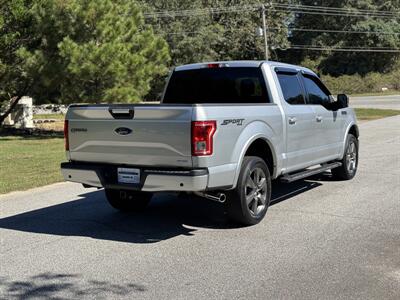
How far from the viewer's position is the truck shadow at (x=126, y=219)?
663 centimetres

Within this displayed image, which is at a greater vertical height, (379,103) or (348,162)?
(348,162)

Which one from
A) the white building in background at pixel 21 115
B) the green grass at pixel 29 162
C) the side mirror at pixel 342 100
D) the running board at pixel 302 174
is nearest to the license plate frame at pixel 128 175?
the running board at pixel 302 174

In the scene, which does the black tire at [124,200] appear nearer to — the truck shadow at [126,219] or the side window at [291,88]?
the truck shadow at [126,219]

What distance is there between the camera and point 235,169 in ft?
20.9

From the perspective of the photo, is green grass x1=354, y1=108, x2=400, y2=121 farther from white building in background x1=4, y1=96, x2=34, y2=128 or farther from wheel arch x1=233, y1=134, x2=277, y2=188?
wheel arch x1=233, y1=134, x2=277, y2=188

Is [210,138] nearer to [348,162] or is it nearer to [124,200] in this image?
[124,200]

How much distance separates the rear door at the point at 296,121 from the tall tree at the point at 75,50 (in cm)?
1132

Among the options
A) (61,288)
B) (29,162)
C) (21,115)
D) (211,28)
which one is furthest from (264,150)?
(211,28)

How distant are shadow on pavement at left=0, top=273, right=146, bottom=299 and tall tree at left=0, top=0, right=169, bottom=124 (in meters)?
14.0

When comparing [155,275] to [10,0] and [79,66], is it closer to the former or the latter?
[79,66]

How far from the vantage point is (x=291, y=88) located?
809 cm

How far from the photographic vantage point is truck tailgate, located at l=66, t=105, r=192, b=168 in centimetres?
597

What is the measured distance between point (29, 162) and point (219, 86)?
6909mm

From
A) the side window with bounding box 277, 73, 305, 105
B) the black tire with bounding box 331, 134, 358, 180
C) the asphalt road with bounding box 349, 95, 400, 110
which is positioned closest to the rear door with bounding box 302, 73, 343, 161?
the side window with bounding box 277, 73, 305, 105
